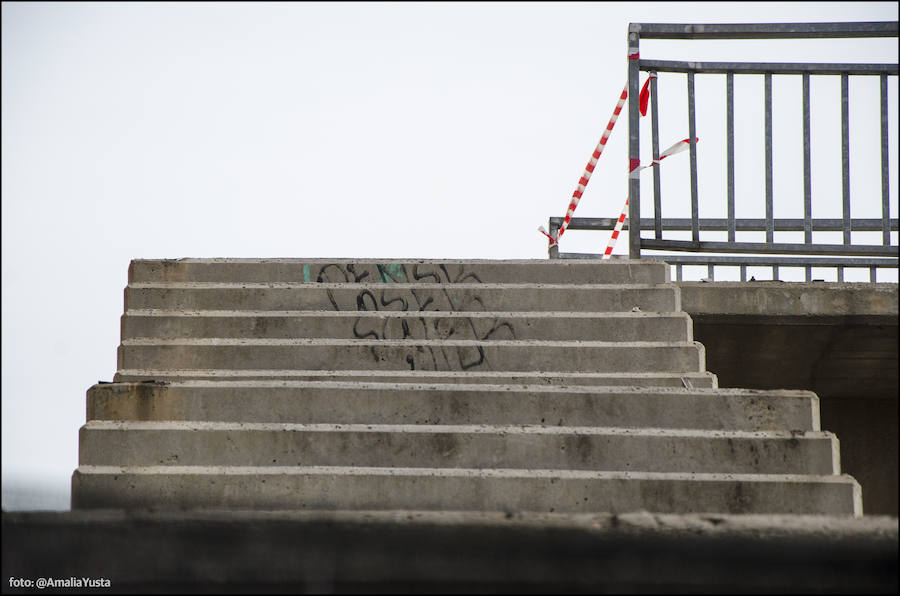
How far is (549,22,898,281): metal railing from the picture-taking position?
23.8 ft

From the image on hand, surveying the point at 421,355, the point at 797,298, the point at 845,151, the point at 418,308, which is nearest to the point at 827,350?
the point at 797,298

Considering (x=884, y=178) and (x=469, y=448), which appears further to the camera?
(x=884, y=178)

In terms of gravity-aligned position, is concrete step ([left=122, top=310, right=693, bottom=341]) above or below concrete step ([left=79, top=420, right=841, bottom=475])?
above

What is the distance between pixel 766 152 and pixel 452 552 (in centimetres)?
459

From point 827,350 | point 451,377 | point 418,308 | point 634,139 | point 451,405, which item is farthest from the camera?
point 827,350

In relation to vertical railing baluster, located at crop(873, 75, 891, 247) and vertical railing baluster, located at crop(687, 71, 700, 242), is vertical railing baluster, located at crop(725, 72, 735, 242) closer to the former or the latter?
vertical railing baluster, located at crop(687, 71, 700, 242)

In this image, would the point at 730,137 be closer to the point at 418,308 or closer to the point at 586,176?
the point at 418,308

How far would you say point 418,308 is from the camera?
6.71m

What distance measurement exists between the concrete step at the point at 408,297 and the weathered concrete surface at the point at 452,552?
9.33 ft

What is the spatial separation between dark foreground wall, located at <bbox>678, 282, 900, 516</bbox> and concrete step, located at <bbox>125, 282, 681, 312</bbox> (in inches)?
22.3

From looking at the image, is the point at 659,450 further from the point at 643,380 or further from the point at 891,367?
the point at 891,367

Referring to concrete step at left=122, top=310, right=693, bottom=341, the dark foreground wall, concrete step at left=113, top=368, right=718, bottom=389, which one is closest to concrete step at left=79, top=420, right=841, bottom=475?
concrete step at left=113, top=368, right=718, bottom=389

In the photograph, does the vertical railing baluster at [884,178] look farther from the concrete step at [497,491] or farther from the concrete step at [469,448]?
the concrete step at [497,491]

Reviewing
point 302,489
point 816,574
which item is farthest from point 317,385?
point 816,574
